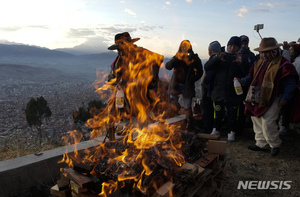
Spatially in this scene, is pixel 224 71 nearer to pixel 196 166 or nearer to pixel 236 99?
pixel 236 99

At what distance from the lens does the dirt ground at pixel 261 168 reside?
3.67 metres

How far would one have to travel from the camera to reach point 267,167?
4.47 metres

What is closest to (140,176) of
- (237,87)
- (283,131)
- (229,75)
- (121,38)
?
(121,38)

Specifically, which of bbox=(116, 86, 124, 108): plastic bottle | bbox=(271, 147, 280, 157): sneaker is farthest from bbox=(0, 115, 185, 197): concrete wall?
bbox=(271, 147, 280, 157): sneaker

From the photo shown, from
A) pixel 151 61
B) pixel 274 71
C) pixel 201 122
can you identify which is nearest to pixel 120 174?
pixel 151 61

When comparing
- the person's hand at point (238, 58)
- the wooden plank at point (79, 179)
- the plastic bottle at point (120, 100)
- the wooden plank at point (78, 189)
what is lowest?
the wooden plank at point (78, 189)

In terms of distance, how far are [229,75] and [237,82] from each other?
52 cm

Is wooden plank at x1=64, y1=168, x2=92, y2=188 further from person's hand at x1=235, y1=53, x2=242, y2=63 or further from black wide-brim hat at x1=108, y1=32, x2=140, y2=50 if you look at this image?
person's hand at x1=235, y1=53, x2=242, y2=63

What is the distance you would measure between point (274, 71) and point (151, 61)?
106 inches

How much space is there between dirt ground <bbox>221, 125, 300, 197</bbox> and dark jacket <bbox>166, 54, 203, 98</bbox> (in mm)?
1904

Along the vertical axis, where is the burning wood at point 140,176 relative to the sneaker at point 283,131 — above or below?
above

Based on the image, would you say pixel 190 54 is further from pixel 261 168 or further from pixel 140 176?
pixel 140 176

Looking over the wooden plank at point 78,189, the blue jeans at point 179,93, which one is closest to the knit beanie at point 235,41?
the blue jeans at point 179,93

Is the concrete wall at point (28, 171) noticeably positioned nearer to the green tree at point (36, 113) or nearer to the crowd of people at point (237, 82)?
the crowd of people at point (237, 82)
